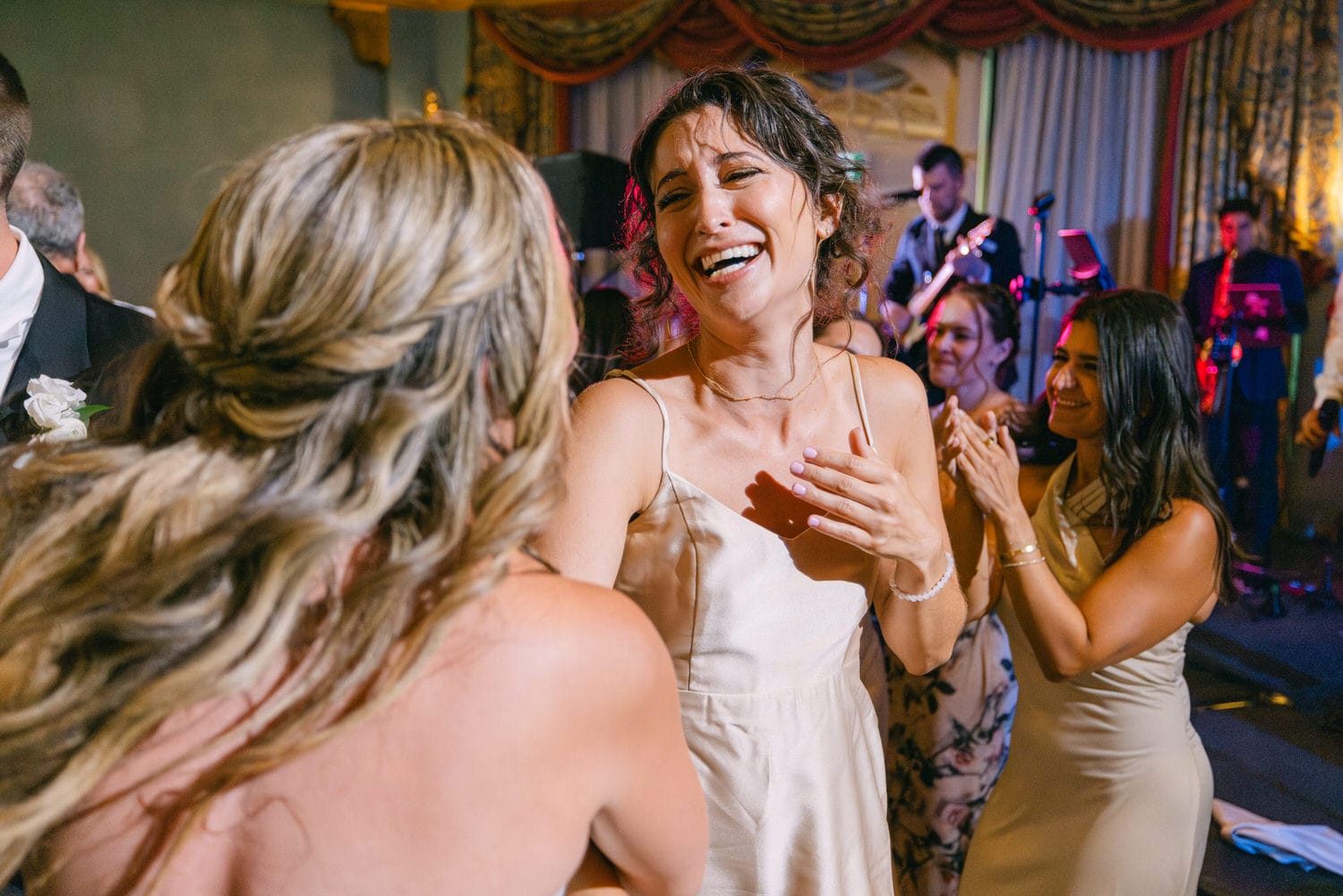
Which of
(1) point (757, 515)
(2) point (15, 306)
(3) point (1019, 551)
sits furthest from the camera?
(3) point (1019, 551)

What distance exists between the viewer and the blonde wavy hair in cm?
69

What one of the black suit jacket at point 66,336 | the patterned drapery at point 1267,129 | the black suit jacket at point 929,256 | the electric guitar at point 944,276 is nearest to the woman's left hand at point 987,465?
the black suit jacket at point 66,336

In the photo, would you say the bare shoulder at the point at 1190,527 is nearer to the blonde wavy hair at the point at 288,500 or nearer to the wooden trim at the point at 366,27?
the blonde wavy hair at the point at 288,500

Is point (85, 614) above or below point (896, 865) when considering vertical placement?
above

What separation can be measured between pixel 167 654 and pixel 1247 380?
617cm

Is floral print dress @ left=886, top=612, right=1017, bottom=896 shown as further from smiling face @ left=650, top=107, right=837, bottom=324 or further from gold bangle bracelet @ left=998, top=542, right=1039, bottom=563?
smiling face @ left=650, top=107, right=837, bottom=324

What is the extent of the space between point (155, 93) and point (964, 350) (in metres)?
5.70

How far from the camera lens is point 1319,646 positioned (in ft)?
14.1

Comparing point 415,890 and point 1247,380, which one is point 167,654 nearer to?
point 415,890

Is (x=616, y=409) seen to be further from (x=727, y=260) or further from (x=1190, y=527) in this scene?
(x=1190, y=527)

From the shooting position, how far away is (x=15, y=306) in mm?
1664

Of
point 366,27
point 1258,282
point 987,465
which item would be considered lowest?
point 987,465

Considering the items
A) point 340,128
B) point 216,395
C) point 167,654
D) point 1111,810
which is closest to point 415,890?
point 167,654

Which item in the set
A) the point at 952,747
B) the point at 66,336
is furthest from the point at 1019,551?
the point at 66,336
